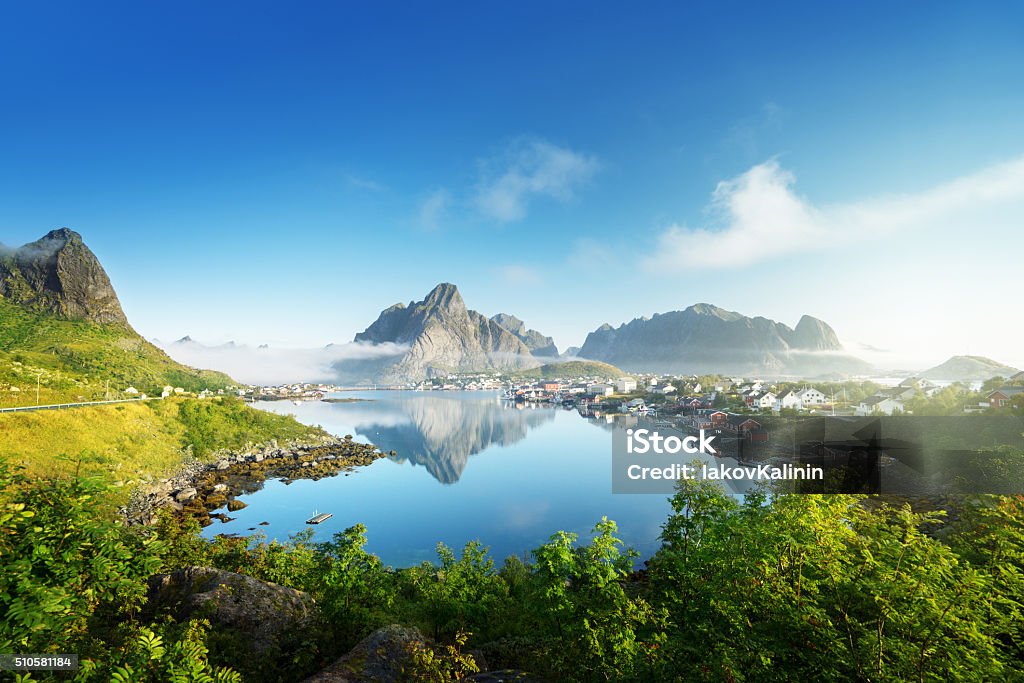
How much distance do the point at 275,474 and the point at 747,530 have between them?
43.2m

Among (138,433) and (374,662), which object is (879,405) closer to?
(374,662)

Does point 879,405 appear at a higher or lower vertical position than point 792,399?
higher

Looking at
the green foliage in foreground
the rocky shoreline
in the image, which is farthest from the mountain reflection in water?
the green foliage in foreground

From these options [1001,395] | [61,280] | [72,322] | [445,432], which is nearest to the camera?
[1001,395]

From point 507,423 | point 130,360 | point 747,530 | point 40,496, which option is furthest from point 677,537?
point 130,360

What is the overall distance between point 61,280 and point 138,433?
9970 centimetres

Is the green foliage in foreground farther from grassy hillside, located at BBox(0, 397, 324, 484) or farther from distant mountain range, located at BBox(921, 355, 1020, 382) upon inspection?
distant mountain range, located at BBox(921, 355, 1020, 382)

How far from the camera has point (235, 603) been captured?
826 centimetres

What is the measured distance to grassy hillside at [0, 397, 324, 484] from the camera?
27.9m

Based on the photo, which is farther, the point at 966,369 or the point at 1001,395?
the point at 966,369

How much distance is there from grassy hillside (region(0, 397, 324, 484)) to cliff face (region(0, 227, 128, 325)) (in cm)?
7689

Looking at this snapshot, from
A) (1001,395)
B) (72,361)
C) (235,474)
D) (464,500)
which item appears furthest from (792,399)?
(72,361)

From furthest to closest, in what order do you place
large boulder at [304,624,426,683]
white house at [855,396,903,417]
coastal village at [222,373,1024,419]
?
1. white house at [855,396,903,417]
2. coastal village at [222,373,1024,419]
3. large boulder at [304,624,426,683]

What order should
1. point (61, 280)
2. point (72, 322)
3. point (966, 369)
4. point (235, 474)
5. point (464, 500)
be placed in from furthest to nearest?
point (966, 369) → point (61, 280) → point (72, 322) → point (235, 474) → point (464, 500)
